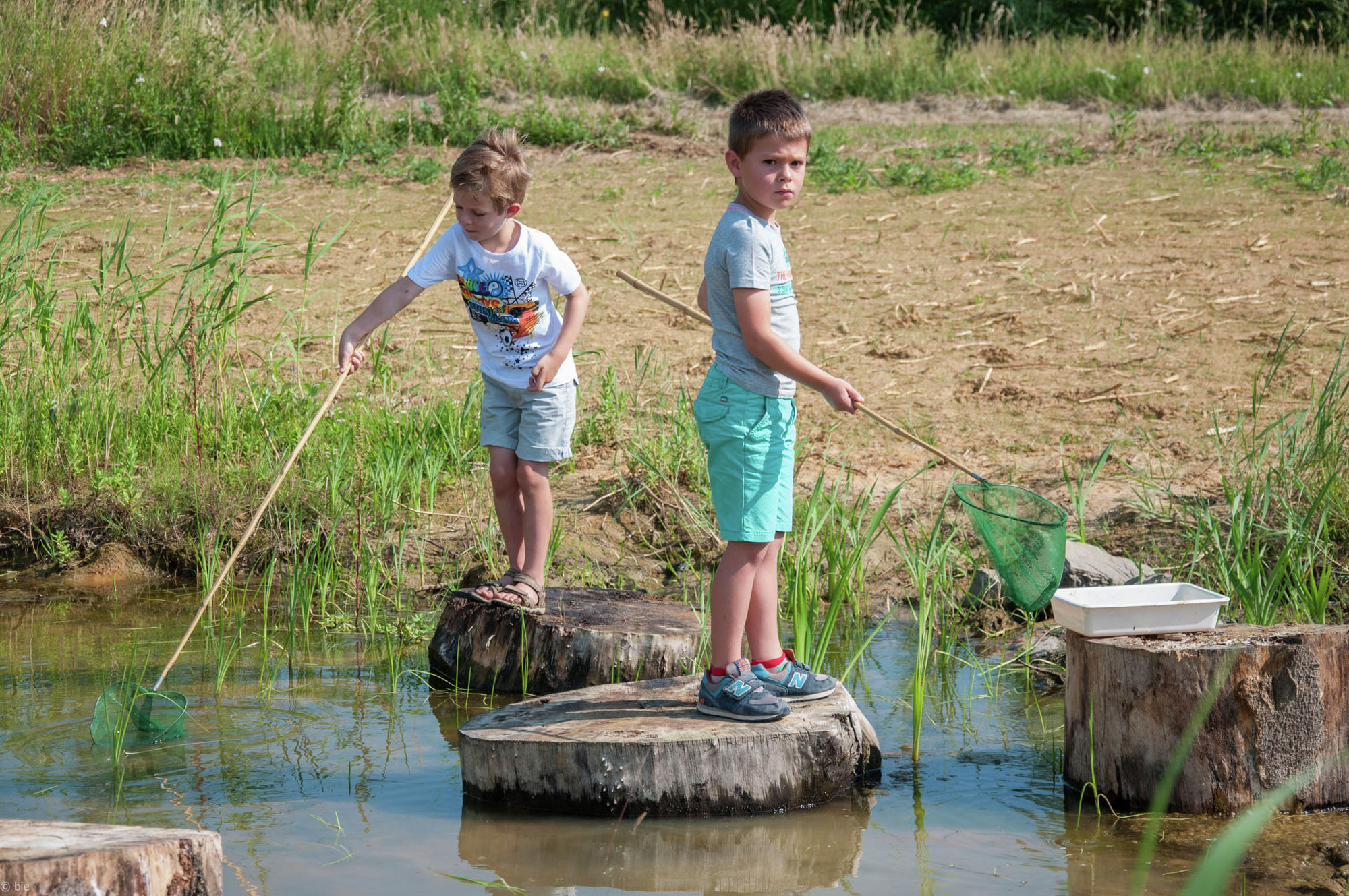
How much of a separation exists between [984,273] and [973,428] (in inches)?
87.9

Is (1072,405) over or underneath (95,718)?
over

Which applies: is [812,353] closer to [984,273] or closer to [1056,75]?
[984,273]

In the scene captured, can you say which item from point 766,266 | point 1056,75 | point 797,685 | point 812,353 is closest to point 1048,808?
point 797,685

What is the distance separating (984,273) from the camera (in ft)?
27.2

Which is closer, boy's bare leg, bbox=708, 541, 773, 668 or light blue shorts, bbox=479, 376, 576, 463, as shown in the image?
boy's bare leg, bbox=708, 541, 773, 668

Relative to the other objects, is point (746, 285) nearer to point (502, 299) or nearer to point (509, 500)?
point (502, 299)

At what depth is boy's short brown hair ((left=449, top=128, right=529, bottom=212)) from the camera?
12.7 ft

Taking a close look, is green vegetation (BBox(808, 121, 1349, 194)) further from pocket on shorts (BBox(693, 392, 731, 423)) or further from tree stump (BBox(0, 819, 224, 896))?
tree stump (BBox(0, 819, 224, 896))

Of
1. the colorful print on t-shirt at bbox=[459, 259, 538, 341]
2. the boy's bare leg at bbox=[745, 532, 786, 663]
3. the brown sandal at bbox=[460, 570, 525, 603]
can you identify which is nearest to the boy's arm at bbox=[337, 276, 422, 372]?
the colorful print on t-shirt at bbox=[459, 259, 538, 341]

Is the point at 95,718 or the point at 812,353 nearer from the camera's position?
the point at 95,718

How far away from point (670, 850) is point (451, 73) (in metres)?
11.9

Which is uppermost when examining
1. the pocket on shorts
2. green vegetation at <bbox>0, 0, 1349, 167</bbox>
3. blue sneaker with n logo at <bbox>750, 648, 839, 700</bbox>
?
green vegetation at <bbox>0, 0, 1349, 167</bbox>

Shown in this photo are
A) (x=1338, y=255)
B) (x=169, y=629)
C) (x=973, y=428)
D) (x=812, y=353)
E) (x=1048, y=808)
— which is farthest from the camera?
(x=1338, y=255)

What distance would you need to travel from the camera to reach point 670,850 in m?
3.22
